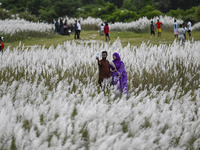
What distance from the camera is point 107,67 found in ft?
18.8

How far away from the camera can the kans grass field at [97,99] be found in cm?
308

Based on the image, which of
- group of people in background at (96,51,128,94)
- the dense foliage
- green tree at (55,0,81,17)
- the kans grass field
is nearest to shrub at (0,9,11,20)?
the dense foliage

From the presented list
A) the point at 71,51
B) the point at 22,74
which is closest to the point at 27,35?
the point at 71,51

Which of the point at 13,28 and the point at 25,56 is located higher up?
the point at 13,28

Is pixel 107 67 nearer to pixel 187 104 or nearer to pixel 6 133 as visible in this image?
pixel 187 104

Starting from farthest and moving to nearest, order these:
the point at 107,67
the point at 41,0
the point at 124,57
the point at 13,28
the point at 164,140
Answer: the point at 41,0 < the point at 13,28 < the point at 124,57 < the point at 107,67 < the point at 164,140

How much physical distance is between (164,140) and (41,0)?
98.2 feet

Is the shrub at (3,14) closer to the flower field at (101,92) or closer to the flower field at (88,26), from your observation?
the flower field at (88,26)

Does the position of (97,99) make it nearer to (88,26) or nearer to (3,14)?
(88,26)

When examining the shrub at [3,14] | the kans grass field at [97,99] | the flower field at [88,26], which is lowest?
the kans grass field at [97,99]

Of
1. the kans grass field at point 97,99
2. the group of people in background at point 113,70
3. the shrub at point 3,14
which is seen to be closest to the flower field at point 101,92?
the kans grass field at point 97,99

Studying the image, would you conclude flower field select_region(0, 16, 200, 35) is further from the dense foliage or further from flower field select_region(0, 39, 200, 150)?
flower field select_region(0, 39, 200, 150)

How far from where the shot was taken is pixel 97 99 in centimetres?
377

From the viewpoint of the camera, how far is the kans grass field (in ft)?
10.1
